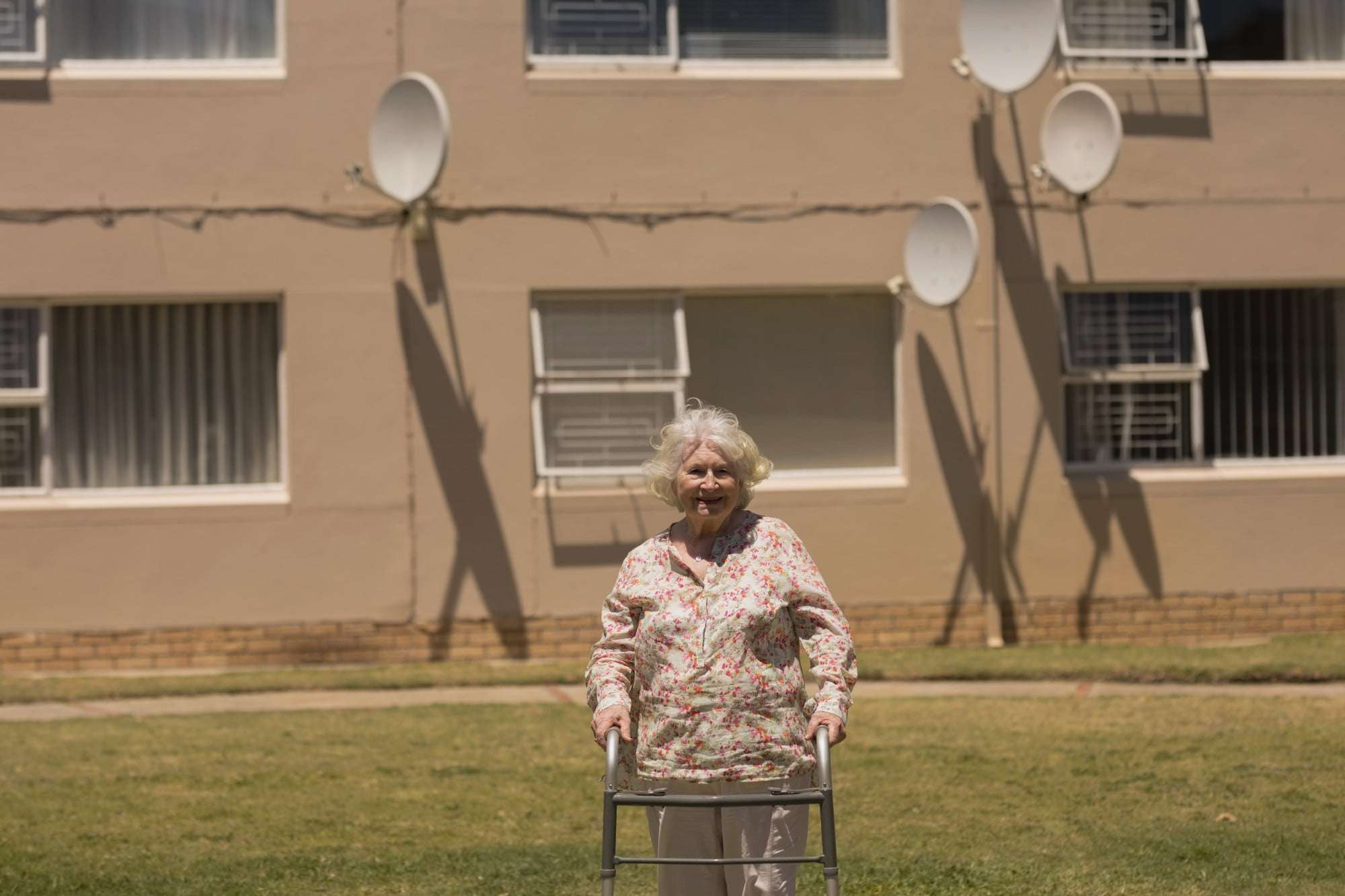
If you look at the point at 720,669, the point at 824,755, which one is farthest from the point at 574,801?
the point at 824,755

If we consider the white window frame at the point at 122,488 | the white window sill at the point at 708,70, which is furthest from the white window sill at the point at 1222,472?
the white window frame at the point at 122,488

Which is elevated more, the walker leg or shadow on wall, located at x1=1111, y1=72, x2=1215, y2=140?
shadow on wall, located at x1=1111, y1=72, x2=1215, y2=140

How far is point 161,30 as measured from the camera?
13203mm

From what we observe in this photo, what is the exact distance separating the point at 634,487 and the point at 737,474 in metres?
7.93

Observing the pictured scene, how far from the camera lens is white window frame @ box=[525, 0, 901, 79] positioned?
13320 millimetres

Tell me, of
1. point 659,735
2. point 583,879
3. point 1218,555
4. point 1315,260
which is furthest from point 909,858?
point 1315,260

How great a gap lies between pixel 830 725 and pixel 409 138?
26.8 feet

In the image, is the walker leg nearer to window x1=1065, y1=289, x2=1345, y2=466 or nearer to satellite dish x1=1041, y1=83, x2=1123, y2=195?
satellite dish x1=1041, y1=83, x2=1123, y2=195

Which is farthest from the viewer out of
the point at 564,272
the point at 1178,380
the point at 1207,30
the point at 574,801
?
the point at 1207,30

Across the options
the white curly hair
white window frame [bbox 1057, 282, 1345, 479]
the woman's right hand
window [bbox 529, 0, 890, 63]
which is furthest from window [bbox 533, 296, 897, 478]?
the woman's right hand

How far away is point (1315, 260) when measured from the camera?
14.0 meters

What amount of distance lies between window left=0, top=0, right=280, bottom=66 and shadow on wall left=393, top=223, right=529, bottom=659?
6.18 feet

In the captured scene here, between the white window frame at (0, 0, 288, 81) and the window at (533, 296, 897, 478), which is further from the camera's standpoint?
the window at (533, 296, 897, 478)

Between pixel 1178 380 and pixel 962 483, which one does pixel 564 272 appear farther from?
pixel 1178 380
